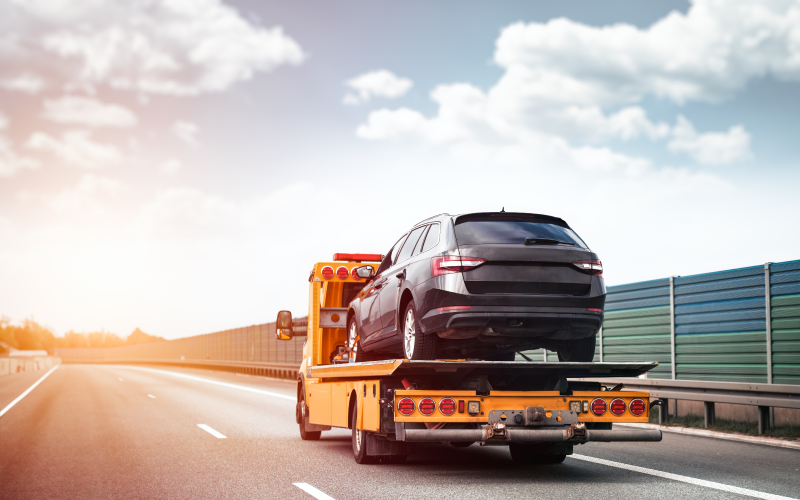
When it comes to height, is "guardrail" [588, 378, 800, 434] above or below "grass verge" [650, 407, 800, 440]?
above

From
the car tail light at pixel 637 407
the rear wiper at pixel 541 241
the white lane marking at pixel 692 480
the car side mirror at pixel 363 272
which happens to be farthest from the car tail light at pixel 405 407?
the white lane marking at pixel 692 480

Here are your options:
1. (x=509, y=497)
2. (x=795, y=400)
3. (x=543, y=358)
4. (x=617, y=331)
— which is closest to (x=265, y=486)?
(x=509, y=497)

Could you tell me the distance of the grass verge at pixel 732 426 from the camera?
11234mm

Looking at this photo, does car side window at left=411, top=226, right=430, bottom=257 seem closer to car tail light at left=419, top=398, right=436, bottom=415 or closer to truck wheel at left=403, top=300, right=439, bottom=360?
truck wheel at left=403, top=300, right=439, bottom=360

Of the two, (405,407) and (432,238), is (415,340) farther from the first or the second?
(432,238)

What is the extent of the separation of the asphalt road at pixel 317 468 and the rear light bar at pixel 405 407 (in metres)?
0.69

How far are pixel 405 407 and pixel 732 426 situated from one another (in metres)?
6.71

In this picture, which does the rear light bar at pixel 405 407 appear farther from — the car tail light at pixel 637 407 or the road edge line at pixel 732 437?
the road edge line at pixel 732 437

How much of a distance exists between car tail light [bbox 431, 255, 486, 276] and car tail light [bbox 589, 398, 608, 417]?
6.00 feet

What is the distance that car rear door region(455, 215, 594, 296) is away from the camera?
7.77 metres

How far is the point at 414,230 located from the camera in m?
9.62

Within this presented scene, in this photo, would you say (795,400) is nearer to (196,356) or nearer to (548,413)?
(548,413)

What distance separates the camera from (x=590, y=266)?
802 centimetres

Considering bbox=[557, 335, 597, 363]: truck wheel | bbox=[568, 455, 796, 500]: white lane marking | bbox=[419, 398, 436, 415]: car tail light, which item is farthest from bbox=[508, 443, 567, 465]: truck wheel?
bbox=[419, 398, 436, 415]: car tail light
